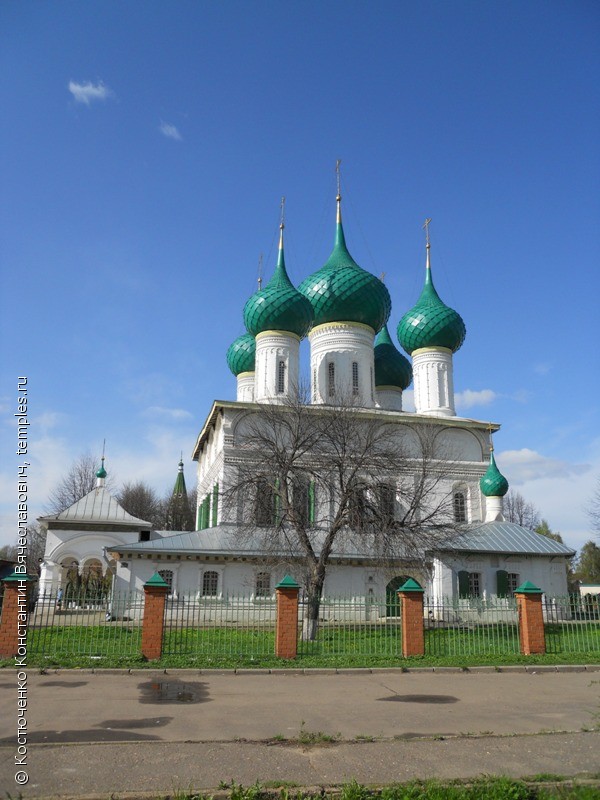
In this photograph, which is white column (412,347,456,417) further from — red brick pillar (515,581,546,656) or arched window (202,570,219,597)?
red brick pillar (515,581,546,656)

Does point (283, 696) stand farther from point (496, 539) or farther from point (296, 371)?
point (296, 371)

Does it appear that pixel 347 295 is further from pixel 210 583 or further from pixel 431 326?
pixel 210 583

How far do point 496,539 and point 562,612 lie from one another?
169 inches

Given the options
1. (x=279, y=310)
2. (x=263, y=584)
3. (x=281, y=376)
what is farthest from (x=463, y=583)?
(x=279, y=310)

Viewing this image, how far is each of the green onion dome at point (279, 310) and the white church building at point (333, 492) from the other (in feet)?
0.19

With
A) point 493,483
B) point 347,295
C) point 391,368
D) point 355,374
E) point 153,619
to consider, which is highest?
point 347,295

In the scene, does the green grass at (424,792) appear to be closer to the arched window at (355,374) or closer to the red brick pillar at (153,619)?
the red brick pillar at (153,619)

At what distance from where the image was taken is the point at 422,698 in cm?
931

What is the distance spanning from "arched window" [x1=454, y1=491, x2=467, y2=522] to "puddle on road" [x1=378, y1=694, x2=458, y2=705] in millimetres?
17921

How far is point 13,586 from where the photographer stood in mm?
12094

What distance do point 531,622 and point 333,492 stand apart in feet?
21.7

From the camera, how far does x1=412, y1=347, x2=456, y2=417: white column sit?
29.5m

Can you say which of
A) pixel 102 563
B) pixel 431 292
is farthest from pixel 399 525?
pixel 431 292

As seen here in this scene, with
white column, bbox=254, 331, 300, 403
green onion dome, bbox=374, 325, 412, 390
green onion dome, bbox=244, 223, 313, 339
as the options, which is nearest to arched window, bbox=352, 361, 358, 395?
white column, bbox=254, 331, 300, 403
